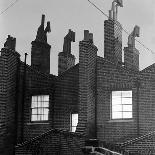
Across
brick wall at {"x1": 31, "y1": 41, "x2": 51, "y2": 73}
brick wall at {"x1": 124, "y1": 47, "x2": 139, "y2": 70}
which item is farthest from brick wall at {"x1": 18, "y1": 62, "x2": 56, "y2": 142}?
brick wall at {"x1": 124, "y1": 47, "x2": 139, "y2": 70}

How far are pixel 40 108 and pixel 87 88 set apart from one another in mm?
4247

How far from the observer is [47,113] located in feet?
78.8

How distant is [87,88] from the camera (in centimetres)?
2125

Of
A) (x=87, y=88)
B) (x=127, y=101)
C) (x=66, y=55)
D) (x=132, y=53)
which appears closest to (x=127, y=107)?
(x=127, y=101)

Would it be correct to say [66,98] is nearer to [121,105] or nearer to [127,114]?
[121,105]

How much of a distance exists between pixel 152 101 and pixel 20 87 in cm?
826

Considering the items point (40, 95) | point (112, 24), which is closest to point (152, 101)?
point (112, 24)

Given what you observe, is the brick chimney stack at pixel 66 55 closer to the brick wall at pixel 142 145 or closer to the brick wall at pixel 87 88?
the brick wall at pixel 87 88

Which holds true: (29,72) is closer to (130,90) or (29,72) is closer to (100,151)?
(130,90)

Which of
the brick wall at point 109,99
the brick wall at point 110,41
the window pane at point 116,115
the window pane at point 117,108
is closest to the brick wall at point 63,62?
the brick wall at point 110,41

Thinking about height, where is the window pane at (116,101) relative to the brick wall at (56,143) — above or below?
above

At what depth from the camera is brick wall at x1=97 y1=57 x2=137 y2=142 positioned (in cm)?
2106

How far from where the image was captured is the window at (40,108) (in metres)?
24.0

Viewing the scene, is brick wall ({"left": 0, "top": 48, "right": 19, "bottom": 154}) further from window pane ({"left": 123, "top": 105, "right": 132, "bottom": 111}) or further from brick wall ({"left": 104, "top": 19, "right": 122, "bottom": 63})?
window pane ({"left": 123, "top": 105, "right": 132, "bottom": 111})
